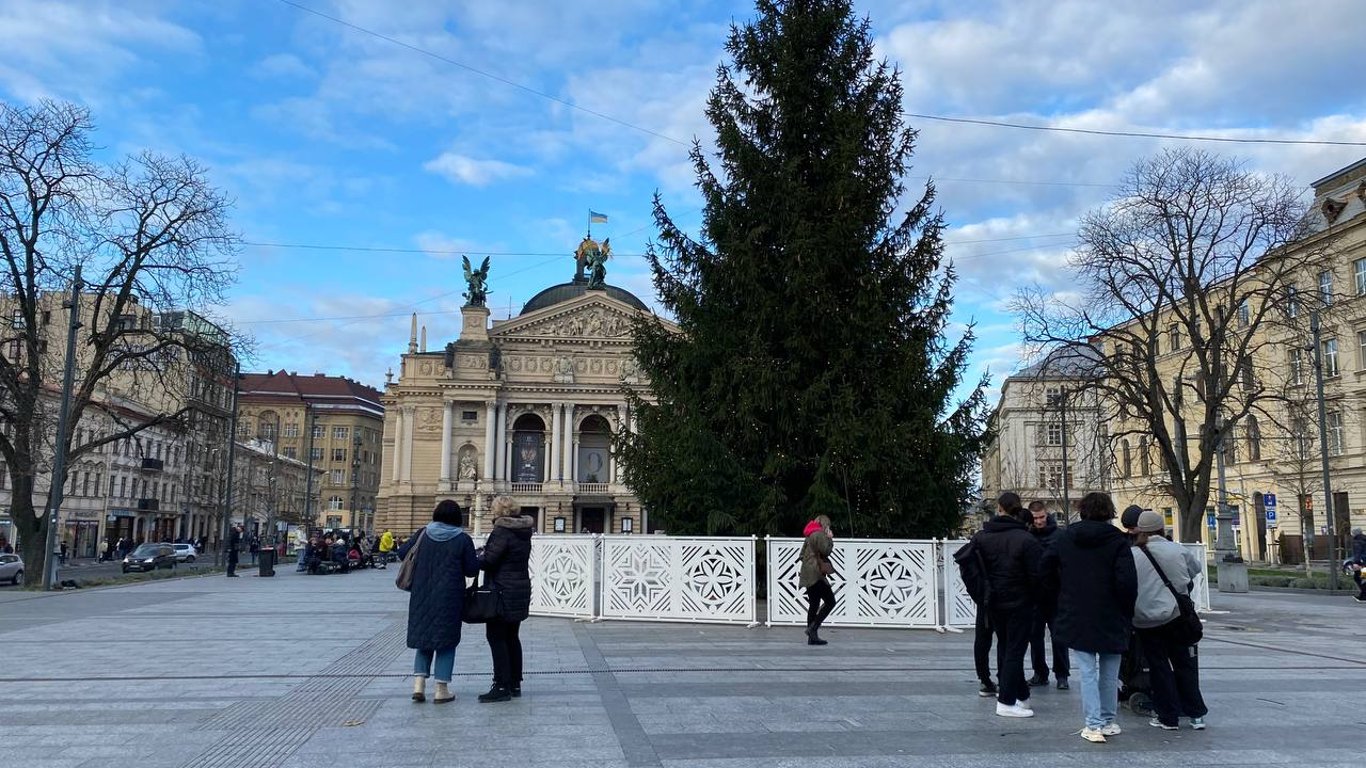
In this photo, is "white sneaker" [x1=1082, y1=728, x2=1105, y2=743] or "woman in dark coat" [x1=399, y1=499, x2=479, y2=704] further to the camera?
"woman in dark coat" [x1=399, y1=499, x2=479, y2=704]

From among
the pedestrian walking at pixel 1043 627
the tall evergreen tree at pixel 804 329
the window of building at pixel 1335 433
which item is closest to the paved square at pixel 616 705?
the pedestrian walking at pixel 1043 627

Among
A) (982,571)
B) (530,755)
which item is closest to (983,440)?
(982,571)

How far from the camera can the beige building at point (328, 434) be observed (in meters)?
119

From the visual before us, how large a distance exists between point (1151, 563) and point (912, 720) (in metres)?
2.31

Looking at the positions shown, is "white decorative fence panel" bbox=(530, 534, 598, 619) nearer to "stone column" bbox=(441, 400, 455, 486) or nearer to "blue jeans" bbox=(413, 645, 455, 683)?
"blue jeans" bbox=(413, 645, 455, 683)

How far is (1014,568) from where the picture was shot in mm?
8172

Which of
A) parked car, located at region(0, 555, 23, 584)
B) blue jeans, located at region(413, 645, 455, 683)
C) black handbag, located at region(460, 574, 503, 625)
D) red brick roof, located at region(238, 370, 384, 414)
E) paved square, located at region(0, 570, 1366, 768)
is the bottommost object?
parked car, located at region(0, 555, 23, 584)

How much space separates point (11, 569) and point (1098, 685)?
3702 centimetres

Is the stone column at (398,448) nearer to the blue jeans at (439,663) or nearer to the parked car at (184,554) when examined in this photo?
the parked car at (184,554)

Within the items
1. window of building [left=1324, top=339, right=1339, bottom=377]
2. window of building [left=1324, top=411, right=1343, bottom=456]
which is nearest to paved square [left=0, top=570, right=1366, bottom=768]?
window of building [left=1324, top=339, right=1339, bottom=377]

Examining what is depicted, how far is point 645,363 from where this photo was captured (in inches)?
787

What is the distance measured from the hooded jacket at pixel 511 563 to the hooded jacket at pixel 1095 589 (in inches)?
179

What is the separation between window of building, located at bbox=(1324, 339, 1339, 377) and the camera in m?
43.5

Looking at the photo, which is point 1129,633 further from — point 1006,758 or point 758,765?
point 758,765
